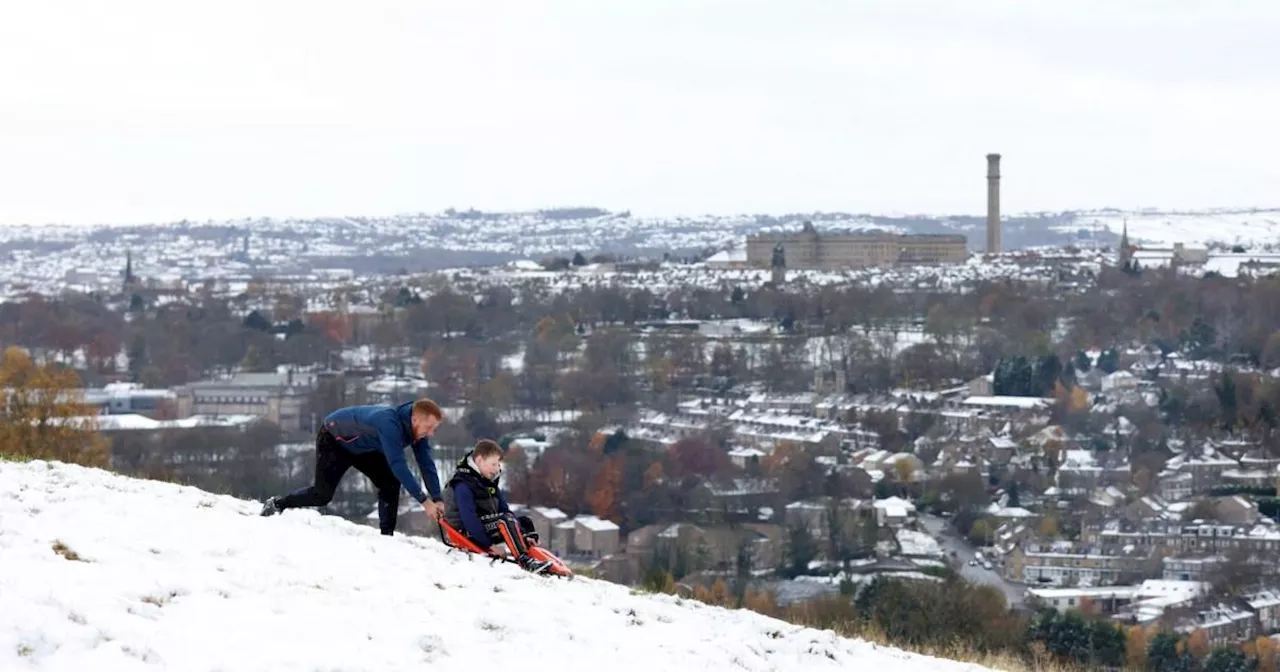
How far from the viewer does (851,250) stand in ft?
423

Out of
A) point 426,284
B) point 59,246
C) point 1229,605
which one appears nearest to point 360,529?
point 1229,605

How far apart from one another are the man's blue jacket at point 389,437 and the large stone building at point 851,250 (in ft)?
384

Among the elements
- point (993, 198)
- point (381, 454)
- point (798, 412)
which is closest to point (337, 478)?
point (381, 454)

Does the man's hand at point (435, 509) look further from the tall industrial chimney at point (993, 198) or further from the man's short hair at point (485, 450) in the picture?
the tall industrial chimney at point (993, 198)

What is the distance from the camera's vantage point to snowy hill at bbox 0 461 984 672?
627 centimetres

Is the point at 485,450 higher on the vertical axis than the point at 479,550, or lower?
higher

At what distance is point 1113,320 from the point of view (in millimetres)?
78125

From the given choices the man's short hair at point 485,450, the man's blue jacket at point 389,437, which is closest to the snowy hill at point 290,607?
the man's blue jacket at point 389,437

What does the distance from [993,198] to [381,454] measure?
13619cm

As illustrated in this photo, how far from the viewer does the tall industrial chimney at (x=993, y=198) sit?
464ft

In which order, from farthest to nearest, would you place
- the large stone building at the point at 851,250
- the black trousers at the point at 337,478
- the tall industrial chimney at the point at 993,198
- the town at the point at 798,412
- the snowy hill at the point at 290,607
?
the tall industrial chimney at the point at 993,198
the large stone building at the point at 851,250
the town at the point at 798,412
the black trousers at the point at 337,478
the snowy hill at the point at 290,607

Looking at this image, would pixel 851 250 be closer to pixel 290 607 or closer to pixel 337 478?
pixel 337 478

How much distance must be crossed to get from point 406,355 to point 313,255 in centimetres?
11658

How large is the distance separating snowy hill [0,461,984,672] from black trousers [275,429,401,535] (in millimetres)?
208
